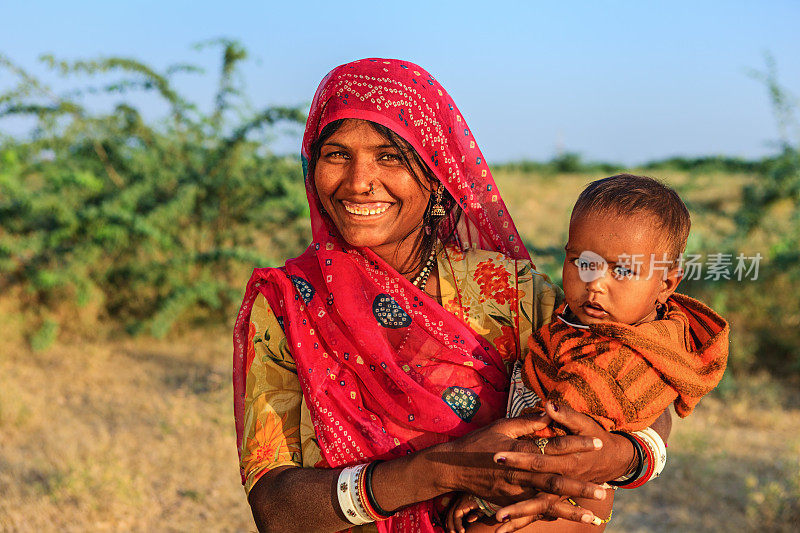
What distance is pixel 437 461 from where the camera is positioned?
1604mm

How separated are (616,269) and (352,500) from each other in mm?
855

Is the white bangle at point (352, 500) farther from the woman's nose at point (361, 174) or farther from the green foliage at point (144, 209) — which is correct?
the green foliage at point (144, 209)

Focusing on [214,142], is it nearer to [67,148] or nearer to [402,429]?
[67,148]

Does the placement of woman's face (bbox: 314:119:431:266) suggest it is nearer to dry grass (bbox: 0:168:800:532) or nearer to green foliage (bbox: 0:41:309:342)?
dry grass (bbox: 0:168:800:532)

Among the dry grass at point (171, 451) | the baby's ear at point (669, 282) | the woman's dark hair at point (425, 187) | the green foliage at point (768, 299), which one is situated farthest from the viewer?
the green foliage at point (768, 299)

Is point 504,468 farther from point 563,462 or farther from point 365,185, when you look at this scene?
point 365,185

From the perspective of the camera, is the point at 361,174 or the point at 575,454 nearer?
the point at 575,454

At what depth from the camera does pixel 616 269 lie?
1.68 meters

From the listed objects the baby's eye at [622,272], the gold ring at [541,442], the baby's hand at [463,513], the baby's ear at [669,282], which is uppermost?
the baby's eye at [622,272]

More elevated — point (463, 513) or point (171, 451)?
point (463, 513)

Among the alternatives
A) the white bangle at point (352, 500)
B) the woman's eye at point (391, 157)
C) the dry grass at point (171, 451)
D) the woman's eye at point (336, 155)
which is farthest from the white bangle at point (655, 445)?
the dry grass at point (171, 451)

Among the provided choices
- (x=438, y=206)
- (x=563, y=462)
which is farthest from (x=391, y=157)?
(x=563, y=462)

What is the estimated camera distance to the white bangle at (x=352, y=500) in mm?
1671

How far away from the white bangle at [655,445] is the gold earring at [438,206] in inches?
32.4
